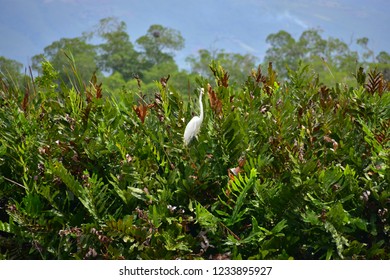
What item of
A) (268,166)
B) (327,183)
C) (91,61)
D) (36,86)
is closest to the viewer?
(327,183)

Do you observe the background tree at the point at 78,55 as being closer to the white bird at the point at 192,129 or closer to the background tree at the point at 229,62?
the background tree at the point at 229,62

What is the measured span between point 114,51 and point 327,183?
64718 mm

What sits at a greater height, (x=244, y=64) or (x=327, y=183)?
(x=244, y=64)

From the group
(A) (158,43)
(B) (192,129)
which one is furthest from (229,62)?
(B) (192,129)

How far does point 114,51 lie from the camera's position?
65438 millimetres

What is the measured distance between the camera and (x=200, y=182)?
2.63 metres

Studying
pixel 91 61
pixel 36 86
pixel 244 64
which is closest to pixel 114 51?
pixel 91 61

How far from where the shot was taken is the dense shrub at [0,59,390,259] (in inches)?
98.6

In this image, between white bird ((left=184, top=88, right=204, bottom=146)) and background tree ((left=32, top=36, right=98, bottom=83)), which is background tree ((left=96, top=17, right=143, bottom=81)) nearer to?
background tree ((left=32, top=36, right=98, bottom=83))

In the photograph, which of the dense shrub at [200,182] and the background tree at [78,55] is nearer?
the dense shrub at [200,182]

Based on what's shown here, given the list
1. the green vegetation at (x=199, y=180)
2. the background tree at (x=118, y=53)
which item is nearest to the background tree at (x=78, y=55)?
the background tree at (x=118, y=53)

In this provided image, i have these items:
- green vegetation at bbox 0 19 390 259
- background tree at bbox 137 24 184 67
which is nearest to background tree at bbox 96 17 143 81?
background tree at bbox 137 24 184 67

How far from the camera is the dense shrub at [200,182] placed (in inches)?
98.6

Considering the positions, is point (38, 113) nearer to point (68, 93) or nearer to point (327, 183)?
point (68, 93)
